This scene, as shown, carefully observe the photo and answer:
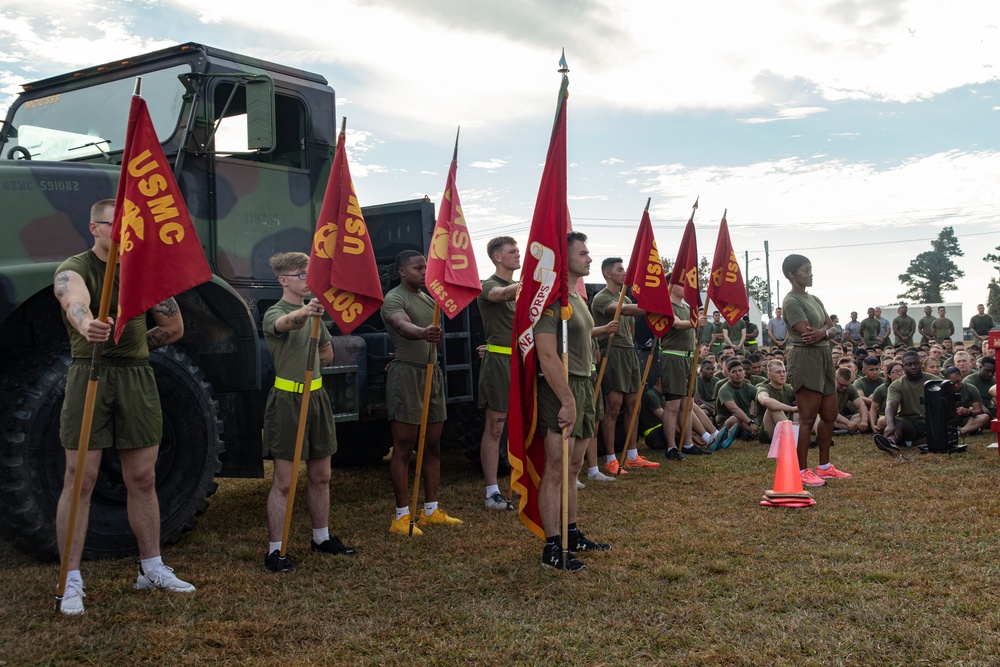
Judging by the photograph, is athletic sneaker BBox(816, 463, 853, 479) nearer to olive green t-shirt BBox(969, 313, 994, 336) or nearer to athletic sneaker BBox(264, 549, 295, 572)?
athletic sneaker BBox(264, 549, 295, 572)

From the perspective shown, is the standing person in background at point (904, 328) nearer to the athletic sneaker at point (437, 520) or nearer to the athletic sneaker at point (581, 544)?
the athletic sneaker at point (437, 520)

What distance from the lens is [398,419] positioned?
6.00m

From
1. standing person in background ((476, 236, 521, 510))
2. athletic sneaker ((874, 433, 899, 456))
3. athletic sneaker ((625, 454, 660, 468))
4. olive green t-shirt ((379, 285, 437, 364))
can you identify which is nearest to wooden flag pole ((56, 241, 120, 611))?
olive green t-shirt ((379, 285, 437, 364))

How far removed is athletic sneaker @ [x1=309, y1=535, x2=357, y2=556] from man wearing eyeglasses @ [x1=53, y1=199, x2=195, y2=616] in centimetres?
97

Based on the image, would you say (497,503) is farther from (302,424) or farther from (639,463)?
(639,463)

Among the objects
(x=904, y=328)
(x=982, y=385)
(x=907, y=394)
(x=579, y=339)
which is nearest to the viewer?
(x=579, y=339)

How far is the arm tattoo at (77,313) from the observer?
4.06 m

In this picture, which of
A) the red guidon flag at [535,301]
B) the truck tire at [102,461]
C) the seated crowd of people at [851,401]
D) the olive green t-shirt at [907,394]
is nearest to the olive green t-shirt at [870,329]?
the seated crowd of people at [851,401]

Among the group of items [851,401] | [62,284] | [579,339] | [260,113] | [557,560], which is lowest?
[557,560]

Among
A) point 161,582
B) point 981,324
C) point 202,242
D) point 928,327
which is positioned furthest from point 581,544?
point 928,327

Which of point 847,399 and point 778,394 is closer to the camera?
point 778,394

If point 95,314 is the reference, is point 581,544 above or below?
below

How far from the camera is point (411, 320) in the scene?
6.15 meters

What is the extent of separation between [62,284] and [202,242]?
171 cm
